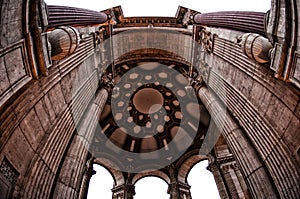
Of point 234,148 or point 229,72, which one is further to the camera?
point 229,72

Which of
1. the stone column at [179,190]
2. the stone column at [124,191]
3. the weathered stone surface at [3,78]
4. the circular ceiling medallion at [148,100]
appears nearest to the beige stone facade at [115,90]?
the weathered stone surface at [3,78]

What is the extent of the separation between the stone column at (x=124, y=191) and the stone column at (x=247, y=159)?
11.2m

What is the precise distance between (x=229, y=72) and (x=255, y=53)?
2.47m

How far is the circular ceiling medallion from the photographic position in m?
21.9

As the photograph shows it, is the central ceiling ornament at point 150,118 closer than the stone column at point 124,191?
No

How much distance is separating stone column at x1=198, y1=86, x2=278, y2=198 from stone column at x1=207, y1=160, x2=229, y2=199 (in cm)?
583

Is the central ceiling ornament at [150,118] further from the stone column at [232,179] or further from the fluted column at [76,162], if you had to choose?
the fluted column at [76,162]

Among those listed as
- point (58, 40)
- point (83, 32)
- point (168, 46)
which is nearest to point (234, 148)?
point (58, 40)

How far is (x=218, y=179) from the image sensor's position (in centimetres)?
1333

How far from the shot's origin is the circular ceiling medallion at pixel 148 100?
21.9 metres

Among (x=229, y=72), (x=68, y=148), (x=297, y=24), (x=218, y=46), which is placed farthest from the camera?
(x=218, y=46)

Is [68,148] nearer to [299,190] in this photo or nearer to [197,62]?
[299,190]

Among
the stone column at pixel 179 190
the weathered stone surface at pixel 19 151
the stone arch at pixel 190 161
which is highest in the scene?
the stone arch at pixel 190 161

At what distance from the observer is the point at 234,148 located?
7.30 metres
